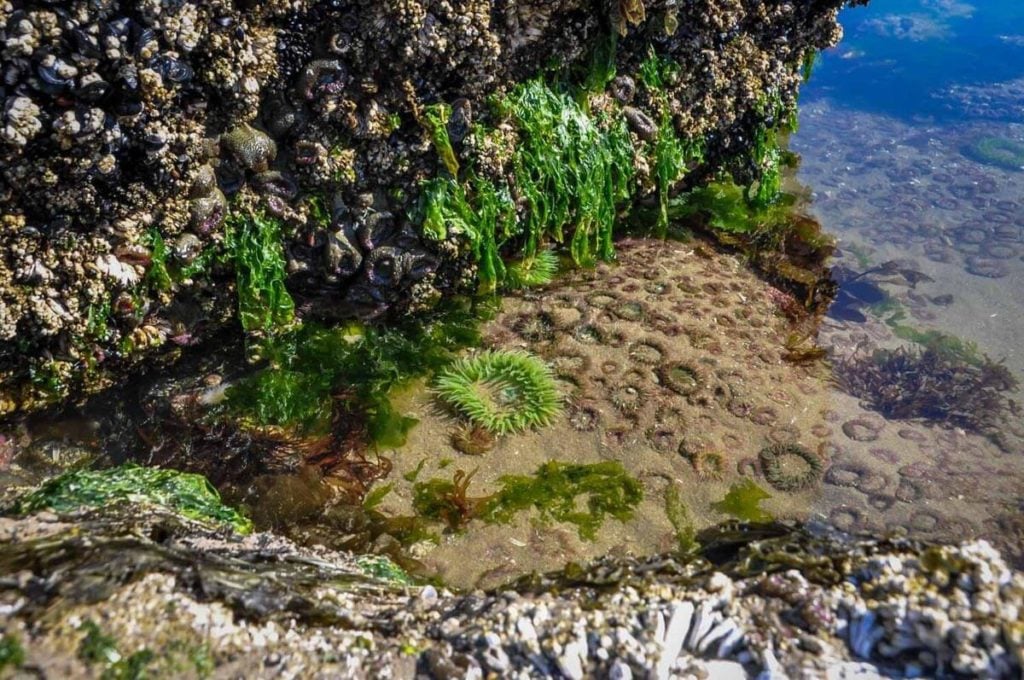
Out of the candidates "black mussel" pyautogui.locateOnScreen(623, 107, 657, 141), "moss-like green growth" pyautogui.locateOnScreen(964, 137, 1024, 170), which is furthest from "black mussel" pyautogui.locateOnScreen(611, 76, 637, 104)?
"moss-like green growth" pyautogui.locateOnScreen(964, 137, 1024, 170)

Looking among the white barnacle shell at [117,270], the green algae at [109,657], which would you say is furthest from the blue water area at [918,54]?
the green algae at [109,657]

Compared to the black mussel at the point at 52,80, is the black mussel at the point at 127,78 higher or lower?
lower

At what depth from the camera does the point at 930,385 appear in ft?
21.9

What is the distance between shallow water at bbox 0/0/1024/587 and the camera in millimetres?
4156

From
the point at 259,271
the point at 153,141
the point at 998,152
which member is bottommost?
the point at 998,152

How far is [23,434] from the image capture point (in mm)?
4211

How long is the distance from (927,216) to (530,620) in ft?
34.9

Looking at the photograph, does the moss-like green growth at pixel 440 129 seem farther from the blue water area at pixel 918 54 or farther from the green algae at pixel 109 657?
the blue water area at pixel 918 54

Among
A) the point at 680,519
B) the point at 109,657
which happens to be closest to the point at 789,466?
the point at 680,519

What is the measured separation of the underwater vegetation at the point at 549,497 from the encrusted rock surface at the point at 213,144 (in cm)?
152

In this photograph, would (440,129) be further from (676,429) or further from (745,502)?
(745,502)

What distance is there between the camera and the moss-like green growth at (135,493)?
321 cm

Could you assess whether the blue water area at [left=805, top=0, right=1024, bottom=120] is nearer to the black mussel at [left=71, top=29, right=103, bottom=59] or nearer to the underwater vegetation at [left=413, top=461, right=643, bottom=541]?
the underwater vegetation at [left=413, top=461, right=643, bottom=541]

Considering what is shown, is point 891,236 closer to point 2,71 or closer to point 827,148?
point 827,148
